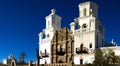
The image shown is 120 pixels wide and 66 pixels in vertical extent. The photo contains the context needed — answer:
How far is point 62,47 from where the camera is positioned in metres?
54.0

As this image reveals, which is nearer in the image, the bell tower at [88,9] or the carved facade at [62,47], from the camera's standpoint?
the carved facade at [62,47]

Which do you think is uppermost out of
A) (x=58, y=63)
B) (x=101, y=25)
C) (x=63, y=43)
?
(x=101, y=25)

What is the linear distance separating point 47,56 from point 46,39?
16.4 ft

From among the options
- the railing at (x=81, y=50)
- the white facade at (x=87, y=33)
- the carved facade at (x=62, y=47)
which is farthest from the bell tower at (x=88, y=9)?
the carved facade at (x=62, y=47)

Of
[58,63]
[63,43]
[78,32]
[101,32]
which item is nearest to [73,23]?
[78,32]

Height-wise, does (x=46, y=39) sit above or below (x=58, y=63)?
above

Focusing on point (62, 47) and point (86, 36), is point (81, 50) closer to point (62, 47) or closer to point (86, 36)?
point (86, 36)

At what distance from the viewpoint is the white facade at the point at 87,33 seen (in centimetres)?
5816

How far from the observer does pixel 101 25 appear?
209 feet

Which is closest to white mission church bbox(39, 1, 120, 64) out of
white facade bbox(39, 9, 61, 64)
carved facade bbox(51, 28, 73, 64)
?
white facade bbox(39, 9, 61, 64)

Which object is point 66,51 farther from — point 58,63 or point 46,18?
point 46,18

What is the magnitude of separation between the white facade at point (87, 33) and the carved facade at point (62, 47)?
645 centimetres

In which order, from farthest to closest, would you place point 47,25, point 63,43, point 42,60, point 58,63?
1. point 47,25
2. point 42,60
3. point 63,43
4. point 58,63

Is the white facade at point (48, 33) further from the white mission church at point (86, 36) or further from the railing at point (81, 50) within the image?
the railing at point (81, 50)
